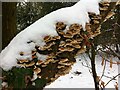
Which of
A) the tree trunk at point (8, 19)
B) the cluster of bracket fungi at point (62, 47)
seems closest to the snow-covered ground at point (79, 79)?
the tree trunk at point (8, 19)

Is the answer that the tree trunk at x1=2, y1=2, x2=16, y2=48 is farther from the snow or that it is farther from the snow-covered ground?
the snow-covered ground

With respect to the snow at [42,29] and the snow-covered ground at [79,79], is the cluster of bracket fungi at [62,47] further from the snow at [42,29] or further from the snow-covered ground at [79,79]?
the snow-covered ground at [79,79]

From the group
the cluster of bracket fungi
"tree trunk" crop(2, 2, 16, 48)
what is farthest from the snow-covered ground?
the cluster of bracket fungi

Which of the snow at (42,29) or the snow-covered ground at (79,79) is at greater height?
the snow at (42,29)

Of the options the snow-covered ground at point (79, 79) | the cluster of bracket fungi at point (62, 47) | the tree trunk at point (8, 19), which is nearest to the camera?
the cluster of bracket fungi at point (62, 47)

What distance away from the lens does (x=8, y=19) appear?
3.36 m

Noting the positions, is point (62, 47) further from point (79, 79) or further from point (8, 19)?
point (79, 79)

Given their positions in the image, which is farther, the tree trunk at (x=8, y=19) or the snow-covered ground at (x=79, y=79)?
the snow-covered ground at (x=79, y=79)

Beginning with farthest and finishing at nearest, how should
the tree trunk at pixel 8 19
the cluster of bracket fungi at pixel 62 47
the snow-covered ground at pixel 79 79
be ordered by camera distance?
1. the snow-covered ground at pixel 79 79
2. the tree trunk at pixel 8 19
3. the cluster of bracket fungi at pixel 62 47

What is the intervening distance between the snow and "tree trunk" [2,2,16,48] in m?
1.57

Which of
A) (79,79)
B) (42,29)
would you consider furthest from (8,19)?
(79,79)

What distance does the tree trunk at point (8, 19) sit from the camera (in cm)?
332

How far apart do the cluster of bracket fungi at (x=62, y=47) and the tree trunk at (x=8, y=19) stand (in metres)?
1.67

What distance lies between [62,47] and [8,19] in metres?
1.84
